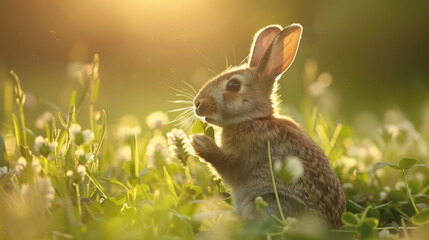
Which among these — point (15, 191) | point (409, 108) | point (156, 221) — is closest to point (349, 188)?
point (156, 221)

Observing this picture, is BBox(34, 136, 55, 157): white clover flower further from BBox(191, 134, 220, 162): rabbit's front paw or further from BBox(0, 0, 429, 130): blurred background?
BBox(0, 0, 429, 130): blurred background

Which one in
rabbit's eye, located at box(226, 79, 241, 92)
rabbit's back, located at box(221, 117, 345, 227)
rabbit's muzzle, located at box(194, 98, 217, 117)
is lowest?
rabbit's back, located at box(221, 117, 345, 227)

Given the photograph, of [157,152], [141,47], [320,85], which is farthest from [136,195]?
[320,85]

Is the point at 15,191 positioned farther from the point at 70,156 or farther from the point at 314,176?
the point at 314,176

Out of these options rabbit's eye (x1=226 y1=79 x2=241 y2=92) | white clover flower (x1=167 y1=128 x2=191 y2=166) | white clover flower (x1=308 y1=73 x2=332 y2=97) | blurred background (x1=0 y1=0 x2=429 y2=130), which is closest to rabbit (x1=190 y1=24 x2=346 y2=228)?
rabbit's eye (x1=226 y1=79 x2=241 y2=92)

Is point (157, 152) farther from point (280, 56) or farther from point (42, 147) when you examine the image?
point (280, 56)

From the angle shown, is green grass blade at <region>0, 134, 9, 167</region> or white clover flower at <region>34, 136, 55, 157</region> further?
green grass blade at <region>0, 134, 9, 167</region>

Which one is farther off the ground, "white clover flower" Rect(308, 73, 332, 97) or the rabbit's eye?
the rabbit's eye
